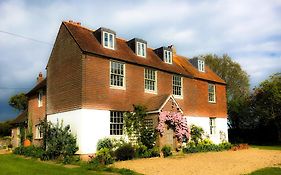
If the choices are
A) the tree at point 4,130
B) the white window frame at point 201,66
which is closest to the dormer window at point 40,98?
the white window frame at point 201,66

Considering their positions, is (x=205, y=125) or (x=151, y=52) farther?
(x=205, y=125)

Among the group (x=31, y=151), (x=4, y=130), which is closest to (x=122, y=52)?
(x=31, y=151)

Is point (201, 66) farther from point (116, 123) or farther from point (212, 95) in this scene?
point (116, 123)

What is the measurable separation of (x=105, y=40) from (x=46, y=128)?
337 inches

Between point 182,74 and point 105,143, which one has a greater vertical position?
point 182,74

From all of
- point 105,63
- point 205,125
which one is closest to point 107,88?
point 105,63

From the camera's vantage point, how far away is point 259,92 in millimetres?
43000

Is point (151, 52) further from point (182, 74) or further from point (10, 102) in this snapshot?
point (10, 102)

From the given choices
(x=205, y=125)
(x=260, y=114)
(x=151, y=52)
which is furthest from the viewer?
(x=260, y=114)

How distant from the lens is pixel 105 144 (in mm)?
22250

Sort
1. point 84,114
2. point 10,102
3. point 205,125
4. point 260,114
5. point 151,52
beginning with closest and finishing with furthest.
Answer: point 84,114, point 151,52, point 205,125, point 260,114, point 10,102

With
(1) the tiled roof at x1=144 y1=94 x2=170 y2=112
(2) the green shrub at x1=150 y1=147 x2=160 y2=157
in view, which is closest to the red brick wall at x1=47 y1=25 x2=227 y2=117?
(1) the tiled roof at x1=144 y1=94 x2=170 y2=112

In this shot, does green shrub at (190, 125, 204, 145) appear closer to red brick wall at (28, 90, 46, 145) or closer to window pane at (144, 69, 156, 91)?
window pane at (144, 69, 156, 91)

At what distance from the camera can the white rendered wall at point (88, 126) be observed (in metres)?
21.7
